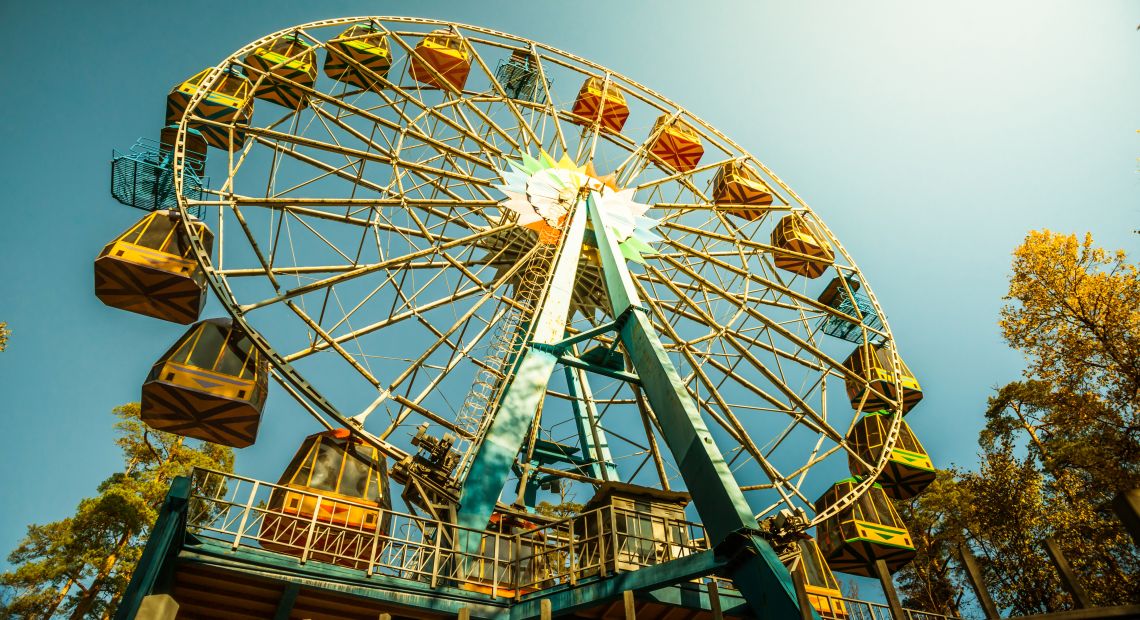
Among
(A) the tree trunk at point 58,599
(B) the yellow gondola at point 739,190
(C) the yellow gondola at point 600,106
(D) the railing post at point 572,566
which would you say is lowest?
(D) the railing post at point 572,566

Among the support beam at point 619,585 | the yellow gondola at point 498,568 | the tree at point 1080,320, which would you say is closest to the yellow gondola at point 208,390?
the yellow gondola at point 498,568

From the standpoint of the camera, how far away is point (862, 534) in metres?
15.1

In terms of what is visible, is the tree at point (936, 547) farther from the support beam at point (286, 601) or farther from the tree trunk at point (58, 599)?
the tree trunk at point (58, 599)

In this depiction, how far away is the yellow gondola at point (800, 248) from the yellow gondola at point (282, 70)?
13.2 metres

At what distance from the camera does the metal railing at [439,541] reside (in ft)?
30.1

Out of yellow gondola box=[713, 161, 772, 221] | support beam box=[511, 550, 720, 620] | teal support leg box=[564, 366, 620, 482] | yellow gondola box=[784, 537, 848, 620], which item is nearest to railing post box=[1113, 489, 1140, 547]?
support beam box=[511, 550, 720, 620]

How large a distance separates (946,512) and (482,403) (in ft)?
64.6

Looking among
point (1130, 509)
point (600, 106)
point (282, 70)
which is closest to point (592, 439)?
point (600, 106)

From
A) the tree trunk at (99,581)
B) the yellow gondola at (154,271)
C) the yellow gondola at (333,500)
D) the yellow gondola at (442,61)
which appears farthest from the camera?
the tree trunk at (99,581)

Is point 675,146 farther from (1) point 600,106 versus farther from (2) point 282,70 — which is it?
(2) point 282,70

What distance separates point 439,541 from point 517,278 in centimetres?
968

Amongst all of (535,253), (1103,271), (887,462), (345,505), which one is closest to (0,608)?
(345,505)

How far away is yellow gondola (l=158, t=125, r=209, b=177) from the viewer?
15062 millimetres

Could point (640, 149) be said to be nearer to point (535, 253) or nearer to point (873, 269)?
point (535, 253)
